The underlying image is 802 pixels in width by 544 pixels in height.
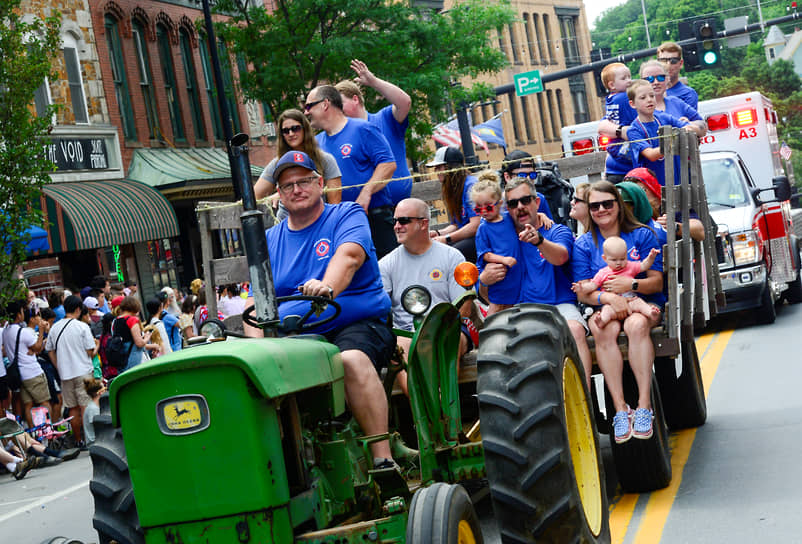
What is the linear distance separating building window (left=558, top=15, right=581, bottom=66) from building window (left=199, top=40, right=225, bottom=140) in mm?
41462

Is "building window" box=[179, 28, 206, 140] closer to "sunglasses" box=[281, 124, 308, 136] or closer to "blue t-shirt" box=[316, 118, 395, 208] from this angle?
"blue t-shirt" box=[316, 118, 395, 208]

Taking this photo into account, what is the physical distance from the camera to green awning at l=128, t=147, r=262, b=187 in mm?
28461

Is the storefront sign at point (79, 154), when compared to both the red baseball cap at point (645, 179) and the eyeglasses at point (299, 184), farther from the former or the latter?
the eyeglasses at point (299, 184)

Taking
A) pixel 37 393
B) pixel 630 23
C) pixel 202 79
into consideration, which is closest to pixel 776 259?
pixel 37 393

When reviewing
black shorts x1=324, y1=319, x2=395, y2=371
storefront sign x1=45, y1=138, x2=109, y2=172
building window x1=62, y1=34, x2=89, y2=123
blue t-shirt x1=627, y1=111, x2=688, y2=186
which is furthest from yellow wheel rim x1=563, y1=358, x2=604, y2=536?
building window x1=62, y1=34, x2=89, y2=123

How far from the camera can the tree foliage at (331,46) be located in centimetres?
2712

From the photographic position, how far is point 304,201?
6.11 m

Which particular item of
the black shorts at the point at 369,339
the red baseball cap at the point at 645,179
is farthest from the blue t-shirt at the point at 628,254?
the black shorts at the point at 369,339

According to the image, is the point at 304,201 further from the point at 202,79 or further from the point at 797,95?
the point at 797,95

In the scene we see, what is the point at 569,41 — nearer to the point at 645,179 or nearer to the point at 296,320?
the point at 645,179

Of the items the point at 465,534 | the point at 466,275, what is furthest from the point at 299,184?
the point at 465,534

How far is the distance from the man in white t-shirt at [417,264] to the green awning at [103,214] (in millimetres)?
15494

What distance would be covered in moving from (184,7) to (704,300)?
25.8 metres

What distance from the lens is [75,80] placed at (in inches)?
1077
